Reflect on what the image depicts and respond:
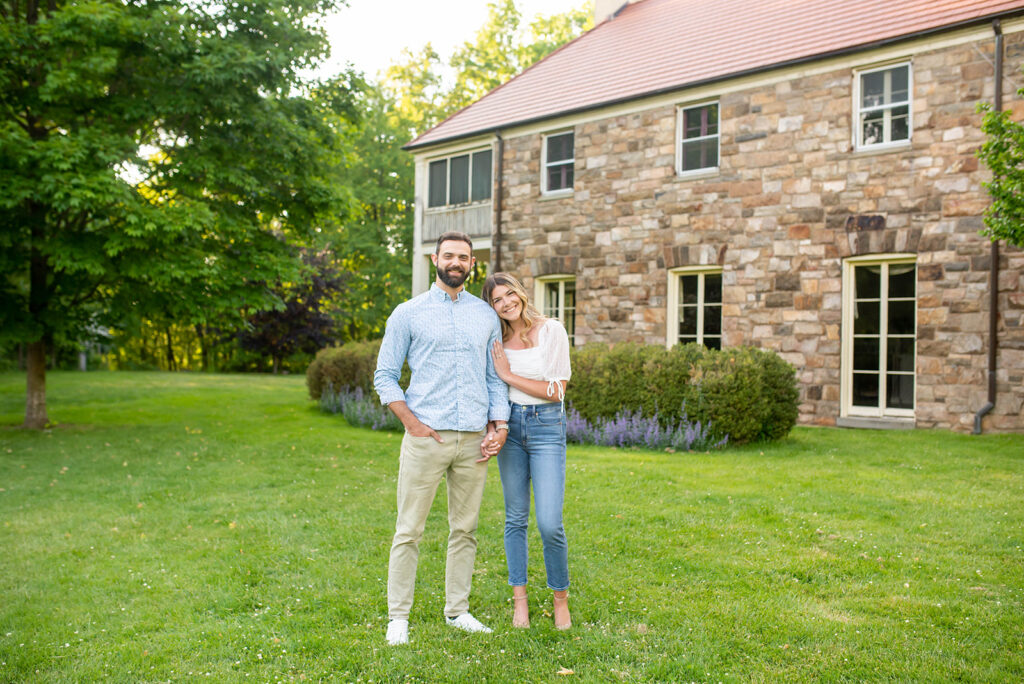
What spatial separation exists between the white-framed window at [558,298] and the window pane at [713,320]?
280cm

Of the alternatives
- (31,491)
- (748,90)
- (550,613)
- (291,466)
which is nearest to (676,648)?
(550,613)

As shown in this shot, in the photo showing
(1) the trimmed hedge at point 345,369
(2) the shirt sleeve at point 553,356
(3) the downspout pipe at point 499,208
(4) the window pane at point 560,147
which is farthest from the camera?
(3) the downspout pipe at point 499,208

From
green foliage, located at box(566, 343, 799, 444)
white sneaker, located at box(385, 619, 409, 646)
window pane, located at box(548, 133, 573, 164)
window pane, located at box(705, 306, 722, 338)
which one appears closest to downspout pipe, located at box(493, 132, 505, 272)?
window pane, located at box(548, 133, 573, 164)

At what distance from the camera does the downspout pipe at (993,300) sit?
1076 cm

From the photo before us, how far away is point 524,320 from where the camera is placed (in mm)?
4031

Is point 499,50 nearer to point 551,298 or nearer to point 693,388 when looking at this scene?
point 551,298

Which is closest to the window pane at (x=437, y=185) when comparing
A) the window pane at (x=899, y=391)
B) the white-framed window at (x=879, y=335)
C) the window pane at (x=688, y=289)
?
the window pane at (x=688, y=289)

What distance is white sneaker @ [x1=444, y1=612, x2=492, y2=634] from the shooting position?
3959mm

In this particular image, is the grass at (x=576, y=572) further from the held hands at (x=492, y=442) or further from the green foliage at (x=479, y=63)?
the green foliage at (x=479, y=63)

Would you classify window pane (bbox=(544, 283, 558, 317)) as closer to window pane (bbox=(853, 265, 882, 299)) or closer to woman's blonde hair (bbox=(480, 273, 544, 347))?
window pane (bbox=(853, 265, 882, 299))

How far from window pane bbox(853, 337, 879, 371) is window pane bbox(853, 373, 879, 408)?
0.40ft

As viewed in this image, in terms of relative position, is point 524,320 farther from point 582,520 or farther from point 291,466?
point 291,466

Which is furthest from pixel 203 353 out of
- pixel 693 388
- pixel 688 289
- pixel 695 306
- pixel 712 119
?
pixel 693 388

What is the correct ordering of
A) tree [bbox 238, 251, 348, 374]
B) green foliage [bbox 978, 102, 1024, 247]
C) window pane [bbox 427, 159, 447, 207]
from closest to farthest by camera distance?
1. green foliage [bbox 978, 102, 1024, 247]
2. window pane [bbox 427, 159, 447, 207]
3. tree [bbox 238, 251, 348, 374]
